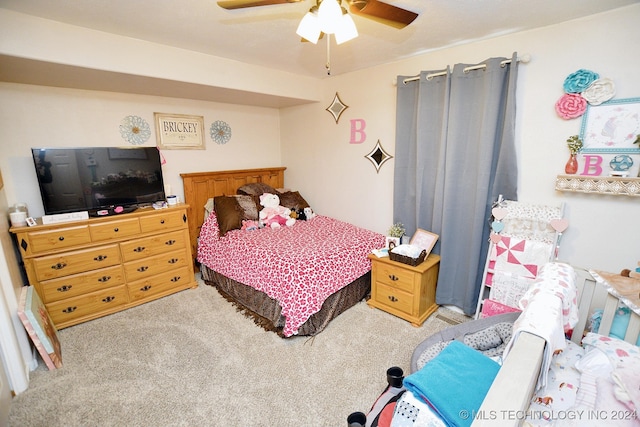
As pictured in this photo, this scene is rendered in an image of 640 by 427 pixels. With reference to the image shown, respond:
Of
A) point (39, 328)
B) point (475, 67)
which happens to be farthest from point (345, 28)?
point (39, 328)

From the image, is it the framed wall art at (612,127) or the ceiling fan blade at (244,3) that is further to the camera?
the framed wall art at (612,127)

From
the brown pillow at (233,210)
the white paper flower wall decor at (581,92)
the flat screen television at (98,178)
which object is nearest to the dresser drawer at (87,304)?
the flat screen television at (98,178)

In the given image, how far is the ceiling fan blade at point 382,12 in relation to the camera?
1.34 meters

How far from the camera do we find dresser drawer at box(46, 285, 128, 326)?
249 cm

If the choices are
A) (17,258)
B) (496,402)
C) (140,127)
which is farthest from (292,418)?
(140,127)

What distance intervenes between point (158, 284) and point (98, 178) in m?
1.18

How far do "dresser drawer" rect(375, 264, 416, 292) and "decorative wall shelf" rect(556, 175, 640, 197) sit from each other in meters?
1.28

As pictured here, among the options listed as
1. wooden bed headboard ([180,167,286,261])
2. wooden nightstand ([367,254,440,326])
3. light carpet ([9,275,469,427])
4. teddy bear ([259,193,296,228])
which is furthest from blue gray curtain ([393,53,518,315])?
wooden bed headboard ([180,167,286,261])

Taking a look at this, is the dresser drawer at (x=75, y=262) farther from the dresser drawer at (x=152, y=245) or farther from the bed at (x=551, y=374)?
the bed at (x=551, y=374)

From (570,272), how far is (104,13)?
3122 mm

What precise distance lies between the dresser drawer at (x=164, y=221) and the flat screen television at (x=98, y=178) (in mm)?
213

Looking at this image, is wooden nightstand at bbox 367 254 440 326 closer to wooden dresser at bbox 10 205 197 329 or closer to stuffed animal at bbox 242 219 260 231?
stuffed animal at bbox 242 219 260 231

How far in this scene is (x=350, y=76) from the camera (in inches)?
130

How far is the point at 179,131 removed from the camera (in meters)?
3.38
